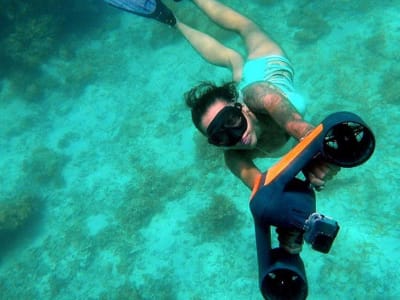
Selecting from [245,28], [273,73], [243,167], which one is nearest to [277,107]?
[243,167]

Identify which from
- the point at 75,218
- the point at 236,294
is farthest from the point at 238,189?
the point at 75,218

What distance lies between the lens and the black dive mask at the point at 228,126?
3.52 m

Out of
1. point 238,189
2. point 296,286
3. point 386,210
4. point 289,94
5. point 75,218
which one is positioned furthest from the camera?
point 75,218

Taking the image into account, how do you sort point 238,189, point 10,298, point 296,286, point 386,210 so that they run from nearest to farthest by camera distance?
point 296,286
point 386,210
point 238,189
point 10,298

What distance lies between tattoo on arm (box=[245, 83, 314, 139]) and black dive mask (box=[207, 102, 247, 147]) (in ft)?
0.73

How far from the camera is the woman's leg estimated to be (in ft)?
18.7

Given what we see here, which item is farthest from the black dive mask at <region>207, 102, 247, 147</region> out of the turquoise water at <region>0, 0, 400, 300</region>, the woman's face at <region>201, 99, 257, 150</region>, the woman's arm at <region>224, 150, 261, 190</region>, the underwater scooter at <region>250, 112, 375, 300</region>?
the turquoise water at <region>0, 0, 400, 300</region>

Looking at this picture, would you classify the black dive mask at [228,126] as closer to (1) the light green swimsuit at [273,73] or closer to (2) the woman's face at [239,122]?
(2) the woman's face at [239,122]

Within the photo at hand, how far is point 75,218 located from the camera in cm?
1091

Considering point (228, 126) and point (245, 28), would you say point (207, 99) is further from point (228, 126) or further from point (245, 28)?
point (245, 28)

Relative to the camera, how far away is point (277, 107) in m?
3.29

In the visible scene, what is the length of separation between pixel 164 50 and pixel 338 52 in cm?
594

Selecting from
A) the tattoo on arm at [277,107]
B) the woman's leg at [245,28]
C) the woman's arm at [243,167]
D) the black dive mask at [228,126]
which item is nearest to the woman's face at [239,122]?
the black dive mask at [228,126]

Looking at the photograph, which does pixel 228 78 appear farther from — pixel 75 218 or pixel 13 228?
pixel 13 228
